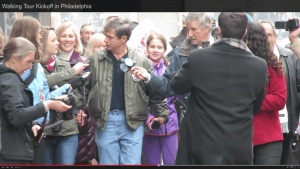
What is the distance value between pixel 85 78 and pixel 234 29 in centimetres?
178

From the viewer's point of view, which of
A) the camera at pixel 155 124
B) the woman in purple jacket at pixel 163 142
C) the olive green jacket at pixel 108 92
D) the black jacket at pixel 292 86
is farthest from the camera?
the woman in purple jacket at pixel 163 142

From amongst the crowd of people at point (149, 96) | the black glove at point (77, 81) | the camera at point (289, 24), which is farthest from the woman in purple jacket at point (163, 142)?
the camera at point (289, 24)

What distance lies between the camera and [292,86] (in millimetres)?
5449

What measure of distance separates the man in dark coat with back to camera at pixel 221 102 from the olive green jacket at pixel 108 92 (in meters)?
1.18

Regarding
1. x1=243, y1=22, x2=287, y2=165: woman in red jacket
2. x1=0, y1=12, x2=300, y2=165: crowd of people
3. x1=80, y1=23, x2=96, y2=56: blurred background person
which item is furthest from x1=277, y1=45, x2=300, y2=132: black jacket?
x1=80, y1=23, x2=96, y2=56: blurred background person

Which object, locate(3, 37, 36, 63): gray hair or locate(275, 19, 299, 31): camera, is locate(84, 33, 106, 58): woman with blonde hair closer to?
locate(3, 37, 36, 63): gray hair

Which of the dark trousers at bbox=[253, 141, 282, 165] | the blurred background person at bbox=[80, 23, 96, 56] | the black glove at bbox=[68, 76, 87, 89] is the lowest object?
the dark trousers at bbox=[253, 141, 282, 165]

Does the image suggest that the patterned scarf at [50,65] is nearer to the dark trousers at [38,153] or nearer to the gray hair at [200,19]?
the dark trousers at [38,153]

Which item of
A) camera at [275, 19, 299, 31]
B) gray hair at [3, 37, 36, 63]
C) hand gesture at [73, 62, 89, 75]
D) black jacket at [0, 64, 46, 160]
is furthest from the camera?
camera at [275, 19, 299, 31]

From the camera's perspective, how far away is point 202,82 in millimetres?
3699

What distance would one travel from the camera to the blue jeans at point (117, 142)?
16.1ft

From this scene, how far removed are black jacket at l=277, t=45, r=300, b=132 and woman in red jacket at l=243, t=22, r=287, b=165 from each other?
860 mm

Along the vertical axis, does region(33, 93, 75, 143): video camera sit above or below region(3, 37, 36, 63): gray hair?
below

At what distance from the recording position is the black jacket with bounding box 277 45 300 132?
5.41 m
